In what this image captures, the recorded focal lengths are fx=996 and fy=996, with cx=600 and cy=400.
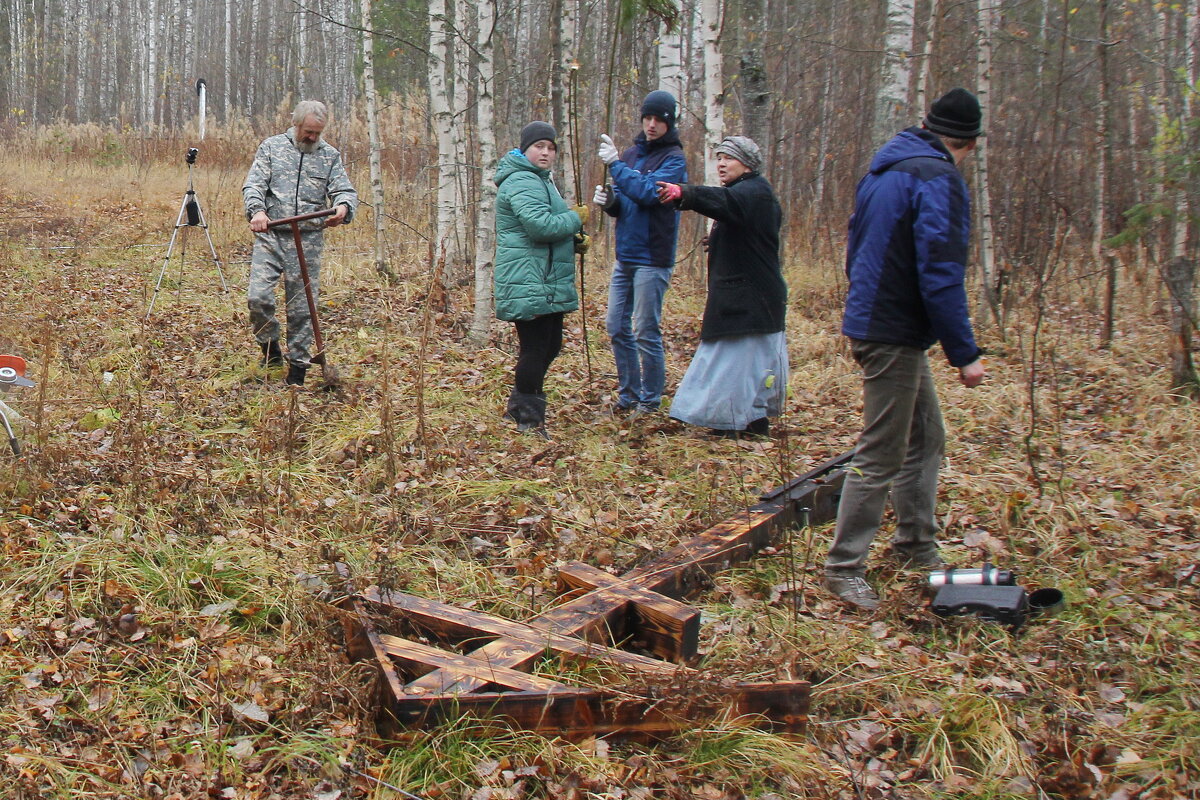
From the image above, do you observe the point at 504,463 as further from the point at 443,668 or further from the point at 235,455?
the point at 443,668

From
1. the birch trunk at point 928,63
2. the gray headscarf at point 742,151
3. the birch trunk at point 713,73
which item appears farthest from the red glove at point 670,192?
the birch trunk at point 928,63

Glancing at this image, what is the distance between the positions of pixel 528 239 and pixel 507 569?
227cm

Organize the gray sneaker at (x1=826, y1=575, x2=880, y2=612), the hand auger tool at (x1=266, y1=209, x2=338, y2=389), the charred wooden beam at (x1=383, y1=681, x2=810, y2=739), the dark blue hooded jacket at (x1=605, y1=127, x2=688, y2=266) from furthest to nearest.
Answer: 1. the hand auger tool at (x1=266, y1=209, x2=338, y2=389)
2. the dark blue hooded jacket at (x1=605, y1=127, x2=688, y2=266)
3. the gray sneaker at (x1=826, y1=575, x2=880, y2=612)
4. the charred wooden beam at (x1=383, y1=681, x2=810, y2=739)

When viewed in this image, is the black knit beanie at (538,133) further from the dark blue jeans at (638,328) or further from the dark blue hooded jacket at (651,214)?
the dark blue jeans at (638,328)

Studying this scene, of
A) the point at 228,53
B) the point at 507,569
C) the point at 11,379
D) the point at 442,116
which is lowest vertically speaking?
the point at 507,569

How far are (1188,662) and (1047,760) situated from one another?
94 cm

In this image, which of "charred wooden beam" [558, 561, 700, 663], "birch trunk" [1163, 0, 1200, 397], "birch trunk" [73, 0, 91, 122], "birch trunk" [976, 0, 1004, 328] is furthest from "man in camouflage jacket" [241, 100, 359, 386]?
"birch trunk" [73, 0, 91, 122]

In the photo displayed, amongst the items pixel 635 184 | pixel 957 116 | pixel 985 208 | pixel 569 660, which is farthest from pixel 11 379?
pixel 985 208

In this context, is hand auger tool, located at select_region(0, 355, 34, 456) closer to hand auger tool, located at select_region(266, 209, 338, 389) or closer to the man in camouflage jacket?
hand auger tool, located at select_region(266, 209, 338, 389)

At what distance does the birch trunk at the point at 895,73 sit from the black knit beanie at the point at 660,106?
2.23 m

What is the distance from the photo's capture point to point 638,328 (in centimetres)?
664

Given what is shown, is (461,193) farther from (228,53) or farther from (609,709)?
(228,53)

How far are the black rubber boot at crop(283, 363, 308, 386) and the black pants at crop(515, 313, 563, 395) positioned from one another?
5.93ft

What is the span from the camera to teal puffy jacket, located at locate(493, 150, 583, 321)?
5.83 metres
